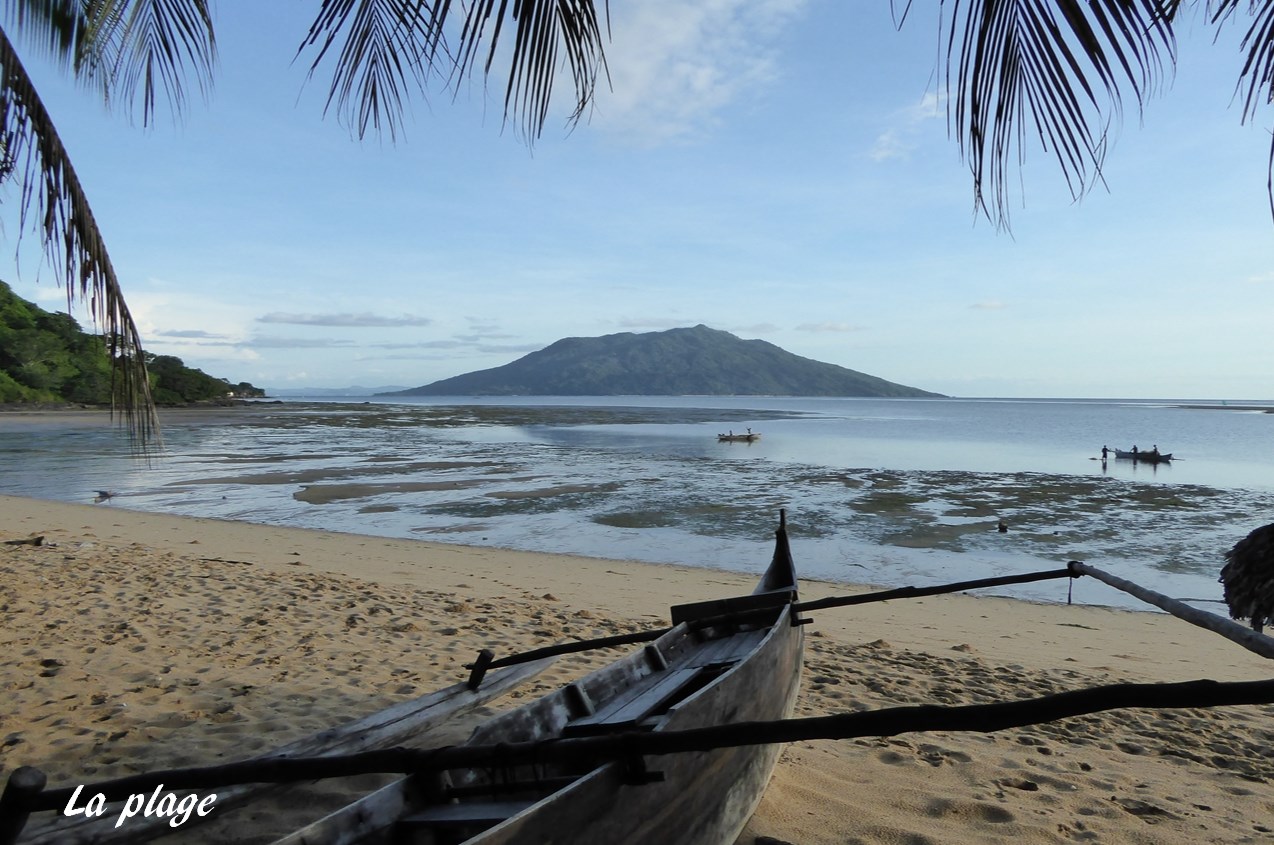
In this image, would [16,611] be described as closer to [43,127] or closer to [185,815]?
[43,127]

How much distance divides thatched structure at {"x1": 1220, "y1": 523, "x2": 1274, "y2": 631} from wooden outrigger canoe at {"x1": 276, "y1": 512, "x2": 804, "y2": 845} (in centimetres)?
186

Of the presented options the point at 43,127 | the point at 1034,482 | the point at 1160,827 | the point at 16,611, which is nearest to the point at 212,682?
Result: the point at 16,611

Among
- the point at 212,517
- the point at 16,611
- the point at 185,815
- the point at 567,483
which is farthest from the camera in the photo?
the point at 567,483

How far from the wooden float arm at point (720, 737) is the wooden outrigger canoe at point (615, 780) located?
0.21m

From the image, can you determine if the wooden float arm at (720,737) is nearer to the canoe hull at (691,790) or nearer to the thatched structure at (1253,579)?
the canoe hull at (691,790)

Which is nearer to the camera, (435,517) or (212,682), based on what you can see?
(212,682)

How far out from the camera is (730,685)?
3.20 m

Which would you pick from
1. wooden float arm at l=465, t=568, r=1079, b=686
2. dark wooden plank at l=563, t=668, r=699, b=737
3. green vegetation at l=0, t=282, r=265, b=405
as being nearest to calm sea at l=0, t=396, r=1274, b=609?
wooden float arm at l=465, t=568, r=1079, b=686

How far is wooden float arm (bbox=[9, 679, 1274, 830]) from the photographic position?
1360mm

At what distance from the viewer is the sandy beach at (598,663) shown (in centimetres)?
393

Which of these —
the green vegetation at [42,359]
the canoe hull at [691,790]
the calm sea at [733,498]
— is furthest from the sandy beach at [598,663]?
the green vegetation at [42,359]

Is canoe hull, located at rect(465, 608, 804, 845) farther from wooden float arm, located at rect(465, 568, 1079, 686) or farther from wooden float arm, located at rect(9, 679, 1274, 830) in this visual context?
wooden float arm, located at rect(465, 568, 1079, 686)

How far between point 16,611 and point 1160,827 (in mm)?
8783

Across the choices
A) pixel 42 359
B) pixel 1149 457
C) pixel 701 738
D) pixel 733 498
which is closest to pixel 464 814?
pixel 701 738
